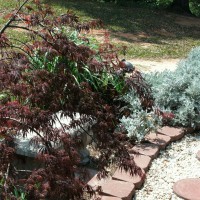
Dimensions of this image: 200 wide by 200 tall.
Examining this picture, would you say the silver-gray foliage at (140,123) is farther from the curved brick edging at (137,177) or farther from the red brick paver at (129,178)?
the red brick paver at (129,178)

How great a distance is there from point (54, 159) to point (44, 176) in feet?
0.36

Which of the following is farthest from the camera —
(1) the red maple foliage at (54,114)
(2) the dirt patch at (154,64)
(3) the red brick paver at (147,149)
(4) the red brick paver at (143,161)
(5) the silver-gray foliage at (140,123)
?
(2) the dirt patch at (154,64)

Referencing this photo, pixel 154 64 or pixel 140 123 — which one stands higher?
pixel 140 123

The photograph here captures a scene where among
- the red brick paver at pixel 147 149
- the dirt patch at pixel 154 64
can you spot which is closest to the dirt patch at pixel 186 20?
the dirt patch at pixel 154 64

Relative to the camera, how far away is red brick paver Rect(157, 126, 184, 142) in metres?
5.30

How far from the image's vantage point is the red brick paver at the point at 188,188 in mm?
4192

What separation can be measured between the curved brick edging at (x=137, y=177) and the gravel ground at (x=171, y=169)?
6cm

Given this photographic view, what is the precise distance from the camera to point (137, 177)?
14.0 feet

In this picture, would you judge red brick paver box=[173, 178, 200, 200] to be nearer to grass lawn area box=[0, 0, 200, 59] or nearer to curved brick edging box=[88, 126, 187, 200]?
curved brick edging box=[88, 126, 187, 200]

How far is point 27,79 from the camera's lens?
3.27 metres

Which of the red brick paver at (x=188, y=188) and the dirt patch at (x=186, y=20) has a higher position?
the red brick paver at (x=188, y=188)

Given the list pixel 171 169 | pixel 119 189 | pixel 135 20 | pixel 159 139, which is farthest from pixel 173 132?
pixel 135 20

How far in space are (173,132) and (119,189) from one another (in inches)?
59.1

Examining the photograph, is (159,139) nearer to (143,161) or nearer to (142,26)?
(143,161)
